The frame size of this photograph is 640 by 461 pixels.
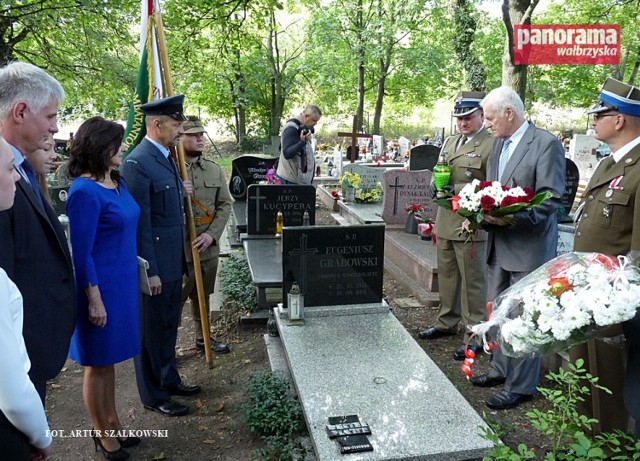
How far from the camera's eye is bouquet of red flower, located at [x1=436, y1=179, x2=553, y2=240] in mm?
3666

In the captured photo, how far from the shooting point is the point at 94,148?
3.03m

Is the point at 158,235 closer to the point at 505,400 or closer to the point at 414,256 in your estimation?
the point at 505,400

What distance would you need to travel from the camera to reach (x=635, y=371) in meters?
2.22

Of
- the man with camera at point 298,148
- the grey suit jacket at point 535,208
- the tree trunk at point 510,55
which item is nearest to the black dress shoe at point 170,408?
the grey suit jacket at point 535,208

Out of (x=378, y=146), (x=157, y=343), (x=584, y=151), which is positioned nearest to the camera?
(x=157, y=343)

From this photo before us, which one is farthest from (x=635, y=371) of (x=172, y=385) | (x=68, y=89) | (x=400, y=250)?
(x=68, y=89)

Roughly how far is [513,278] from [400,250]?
3.25m

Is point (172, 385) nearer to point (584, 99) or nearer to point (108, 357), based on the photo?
point (108, 357)

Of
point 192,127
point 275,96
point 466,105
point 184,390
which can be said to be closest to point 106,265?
point 184,390

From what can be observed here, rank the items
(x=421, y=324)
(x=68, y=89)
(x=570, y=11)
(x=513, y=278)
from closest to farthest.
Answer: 1. (x=513, y=278)
2. (x=421, y=324)
3. (x=68, y=89)
4. (x=570, y=11)

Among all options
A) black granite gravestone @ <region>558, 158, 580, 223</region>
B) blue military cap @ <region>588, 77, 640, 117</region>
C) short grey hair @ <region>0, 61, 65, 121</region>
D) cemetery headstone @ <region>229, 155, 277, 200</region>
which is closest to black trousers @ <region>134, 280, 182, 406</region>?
short grey hair @ <region>0, 61, 65, 121</region>

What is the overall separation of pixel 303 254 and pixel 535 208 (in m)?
1.88

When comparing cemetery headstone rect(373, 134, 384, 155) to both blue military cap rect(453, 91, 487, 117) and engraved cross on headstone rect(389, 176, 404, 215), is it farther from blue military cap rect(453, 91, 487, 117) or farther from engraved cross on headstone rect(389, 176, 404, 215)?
blue military cap rect(453, 91, 487, 117)

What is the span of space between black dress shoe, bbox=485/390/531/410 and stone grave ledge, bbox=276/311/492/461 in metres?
0.74
